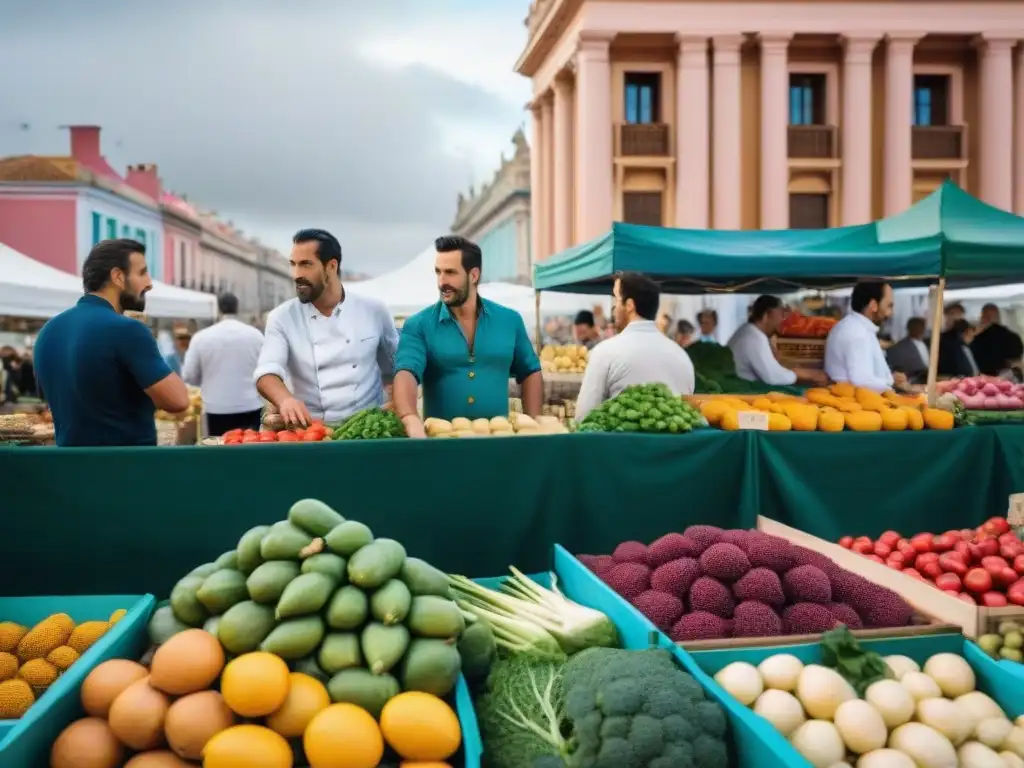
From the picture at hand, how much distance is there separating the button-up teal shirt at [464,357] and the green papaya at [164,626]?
215 cm

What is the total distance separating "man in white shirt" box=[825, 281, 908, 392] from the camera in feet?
21.9

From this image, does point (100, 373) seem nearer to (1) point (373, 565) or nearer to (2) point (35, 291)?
(1) point (373, 565)

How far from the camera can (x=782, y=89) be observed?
25.0 m

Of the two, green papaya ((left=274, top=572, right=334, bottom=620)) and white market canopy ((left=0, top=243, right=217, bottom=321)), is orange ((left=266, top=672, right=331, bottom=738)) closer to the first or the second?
green papaya ((left=274, top=572, right=334, bottom=620))

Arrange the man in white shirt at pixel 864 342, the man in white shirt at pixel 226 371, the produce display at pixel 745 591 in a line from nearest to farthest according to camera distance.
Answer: the produce display at pixel 745 591
the man in white shirt at pixel 864 342
the man in white shirt at pixel 226 371

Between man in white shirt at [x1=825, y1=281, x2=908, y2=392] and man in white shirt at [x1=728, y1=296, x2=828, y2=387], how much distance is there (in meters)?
1.11

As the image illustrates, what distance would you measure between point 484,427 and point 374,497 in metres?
0.84

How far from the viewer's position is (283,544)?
2.20 m

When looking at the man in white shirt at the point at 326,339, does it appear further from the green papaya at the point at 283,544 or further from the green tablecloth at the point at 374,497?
the green papaya at the point at 283,544

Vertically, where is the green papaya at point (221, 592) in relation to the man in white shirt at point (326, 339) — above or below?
below

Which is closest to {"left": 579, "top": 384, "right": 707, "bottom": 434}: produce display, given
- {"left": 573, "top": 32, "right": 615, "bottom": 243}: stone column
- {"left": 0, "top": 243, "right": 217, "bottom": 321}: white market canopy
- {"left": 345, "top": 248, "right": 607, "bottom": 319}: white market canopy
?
{"left": 0, "top": 243, "right": 217, "bottom": 321}: white market canopy

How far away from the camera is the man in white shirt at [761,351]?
8.18 metres

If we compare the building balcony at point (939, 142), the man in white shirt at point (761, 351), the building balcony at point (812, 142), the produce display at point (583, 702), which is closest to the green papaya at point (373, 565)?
the produce display at point (583, 702)

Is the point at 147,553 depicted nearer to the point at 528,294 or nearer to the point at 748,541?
the point at 748,541
